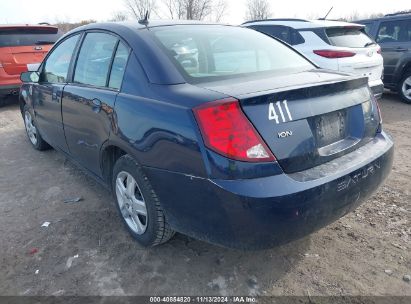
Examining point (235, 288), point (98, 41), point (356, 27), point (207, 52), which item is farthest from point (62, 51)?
point (356, 27)

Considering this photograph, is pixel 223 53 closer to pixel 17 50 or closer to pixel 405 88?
pixel 405 88

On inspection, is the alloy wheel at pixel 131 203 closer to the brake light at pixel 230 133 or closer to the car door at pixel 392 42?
the brake light at pixel 230 133

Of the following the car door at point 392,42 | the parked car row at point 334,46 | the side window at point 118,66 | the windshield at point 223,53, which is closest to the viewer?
the windshield at point 223,53

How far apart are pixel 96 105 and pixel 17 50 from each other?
5.74 m

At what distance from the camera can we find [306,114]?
7.00 feet

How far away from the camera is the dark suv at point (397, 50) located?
288 inches

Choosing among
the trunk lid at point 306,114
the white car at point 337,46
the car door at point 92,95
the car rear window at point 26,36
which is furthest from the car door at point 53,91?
the car rear window at point 26,36

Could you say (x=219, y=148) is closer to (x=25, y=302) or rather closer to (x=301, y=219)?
(x=301, y=219)

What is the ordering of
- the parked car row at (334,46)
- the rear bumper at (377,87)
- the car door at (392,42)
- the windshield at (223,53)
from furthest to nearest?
the car door at (392,42), the rear bumper at (377,87), the parked car row at (334,46), the windshield at (223,53)

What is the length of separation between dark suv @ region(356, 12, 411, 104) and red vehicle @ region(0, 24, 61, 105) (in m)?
7.30

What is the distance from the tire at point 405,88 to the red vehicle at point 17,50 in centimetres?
755

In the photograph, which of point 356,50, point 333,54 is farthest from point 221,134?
point 356,50

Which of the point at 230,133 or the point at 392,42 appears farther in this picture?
the point at 392,42

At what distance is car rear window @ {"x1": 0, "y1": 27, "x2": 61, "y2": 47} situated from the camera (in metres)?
7.34
